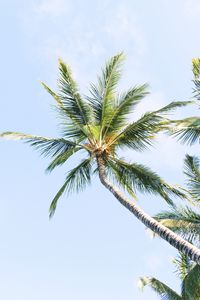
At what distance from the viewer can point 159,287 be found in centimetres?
1706

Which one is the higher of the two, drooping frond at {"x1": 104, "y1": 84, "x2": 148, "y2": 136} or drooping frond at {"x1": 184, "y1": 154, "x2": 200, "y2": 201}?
drooping frond at {"x1": 104, "y1": 84, "x2": 148, "y2": 136}

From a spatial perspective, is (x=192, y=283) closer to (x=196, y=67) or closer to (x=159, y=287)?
(x=159, y=287)

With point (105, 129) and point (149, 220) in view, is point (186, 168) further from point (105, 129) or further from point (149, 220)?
point (149, 220)

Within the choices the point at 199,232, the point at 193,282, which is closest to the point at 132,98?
the point at 199,232

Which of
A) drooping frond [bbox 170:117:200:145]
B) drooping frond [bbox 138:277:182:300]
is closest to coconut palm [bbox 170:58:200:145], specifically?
drooping frond [bbox 170:117:200:145]

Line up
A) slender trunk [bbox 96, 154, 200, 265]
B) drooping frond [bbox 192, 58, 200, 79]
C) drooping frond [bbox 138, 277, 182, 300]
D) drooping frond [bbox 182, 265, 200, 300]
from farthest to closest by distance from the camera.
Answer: drooping frond [bbox 138, 277, 182, 300], drooping frond [bbox 182, 265, 200, 300], drooping frond [bbox 192, 58, 200, 79], slender trunk [bbox 96, 154, 200, 265]

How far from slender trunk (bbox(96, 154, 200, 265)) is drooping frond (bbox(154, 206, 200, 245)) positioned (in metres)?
1.79

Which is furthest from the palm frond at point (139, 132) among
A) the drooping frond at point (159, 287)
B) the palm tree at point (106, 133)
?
the drooping frond at point (159, 287)

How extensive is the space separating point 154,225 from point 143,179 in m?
3.64

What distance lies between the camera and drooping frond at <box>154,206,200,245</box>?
13125mm

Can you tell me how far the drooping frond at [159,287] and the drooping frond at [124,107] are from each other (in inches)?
229

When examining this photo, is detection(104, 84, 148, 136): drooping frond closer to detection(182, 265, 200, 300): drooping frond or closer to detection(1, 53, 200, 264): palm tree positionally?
detection(1, 53, 200, 264): palm tree

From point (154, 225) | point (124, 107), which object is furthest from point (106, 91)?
point (154, 225)

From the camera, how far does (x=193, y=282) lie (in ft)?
44.7
